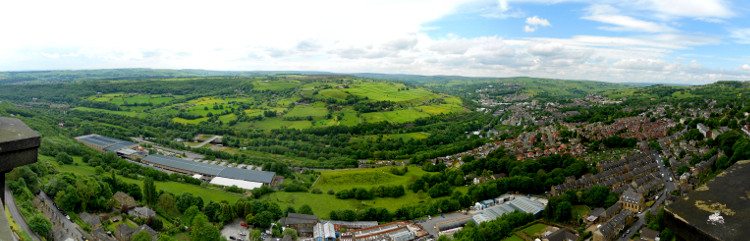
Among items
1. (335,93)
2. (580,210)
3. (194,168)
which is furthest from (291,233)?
(335,93)

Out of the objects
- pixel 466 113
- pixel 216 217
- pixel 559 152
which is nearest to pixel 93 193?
pixel 216 217

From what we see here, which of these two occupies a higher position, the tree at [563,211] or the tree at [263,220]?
the tree at [563,211]

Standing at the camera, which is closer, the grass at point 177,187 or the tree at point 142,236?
the tree at point 142,236

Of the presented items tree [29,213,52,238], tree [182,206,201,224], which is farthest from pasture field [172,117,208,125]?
tree [29,213,52,238]

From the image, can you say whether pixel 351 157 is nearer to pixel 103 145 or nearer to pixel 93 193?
pixel 93 193

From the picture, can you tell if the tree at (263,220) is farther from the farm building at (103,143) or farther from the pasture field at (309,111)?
the pasture field at (309,111)

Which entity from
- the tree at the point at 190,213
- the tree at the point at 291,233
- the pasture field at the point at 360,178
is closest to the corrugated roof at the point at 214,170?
the pasture field at the point at 360,178

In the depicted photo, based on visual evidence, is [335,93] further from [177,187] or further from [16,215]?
[16,215]
